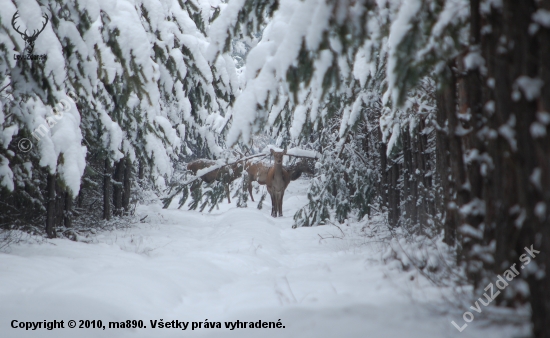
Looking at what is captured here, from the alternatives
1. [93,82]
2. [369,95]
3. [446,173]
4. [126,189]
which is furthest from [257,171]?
[446,173]

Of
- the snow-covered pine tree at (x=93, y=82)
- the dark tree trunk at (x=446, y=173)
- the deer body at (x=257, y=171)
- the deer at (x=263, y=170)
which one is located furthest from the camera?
the deer body at (x=257, y=171)

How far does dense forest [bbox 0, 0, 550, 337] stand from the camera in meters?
1.93

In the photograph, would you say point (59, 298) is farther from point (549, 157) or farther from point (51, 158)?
point (549, 157)

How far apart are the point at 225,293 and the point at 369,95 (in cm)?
371

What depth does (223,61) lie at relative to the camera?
7348 millimetres

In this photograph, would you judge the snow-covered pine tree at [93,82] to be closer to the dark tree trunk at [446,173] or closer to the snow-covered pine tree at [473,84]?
the snow-covered pine tree at [473,84]

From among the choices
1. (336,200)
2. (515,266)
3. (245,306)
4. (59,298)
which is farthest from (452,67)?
(336,200)

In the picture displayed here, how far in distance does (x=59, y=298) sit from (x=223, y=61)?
5.36 meters

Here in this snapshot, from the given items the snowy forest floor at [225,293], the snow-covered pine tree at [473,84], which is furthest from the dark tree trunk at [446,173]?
the snowy forest floor at [225,293]

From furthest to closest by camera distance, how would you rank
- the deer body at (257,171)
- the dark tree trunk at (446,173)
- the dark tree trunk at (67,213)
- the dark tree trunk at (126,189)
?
the deer body at (257,171), the dark tree trunk at (126,189), the dark tree trunk at (67,213), the dark tree trunk at (446,173)

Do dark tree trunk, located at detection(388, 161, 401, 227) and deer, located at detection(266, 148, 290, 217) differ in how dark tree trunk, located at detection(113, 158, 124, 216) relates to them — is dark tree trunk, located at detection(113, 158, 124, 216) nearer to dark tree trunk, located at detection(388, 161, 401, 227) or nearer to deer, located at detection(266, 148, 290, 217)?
deer, located at detection(266, 148, 290, 217)

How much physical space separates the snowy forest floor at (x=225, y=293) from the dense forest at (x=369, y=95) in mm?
377

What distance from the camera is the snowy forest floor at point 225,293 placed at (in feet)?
7.60

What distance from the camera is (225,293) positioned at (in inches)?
143
